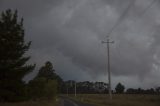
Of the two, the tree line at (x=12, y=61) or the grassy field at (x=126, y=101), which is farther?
the grassy field at (x=126, y=101)

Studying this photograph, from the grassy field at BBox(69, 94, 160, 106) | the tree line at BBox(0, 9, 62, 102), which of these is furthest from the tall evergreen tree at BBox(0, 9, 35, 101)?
the grassy field at BBox(69, 94, 160, 106)

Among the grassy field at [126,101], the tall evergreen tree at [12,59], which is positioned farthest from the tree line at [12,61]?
the grassy field at [126,101]

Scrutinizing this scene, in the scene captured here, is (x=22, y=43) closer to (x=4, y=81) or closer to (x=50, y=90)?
(x=4, y=81)

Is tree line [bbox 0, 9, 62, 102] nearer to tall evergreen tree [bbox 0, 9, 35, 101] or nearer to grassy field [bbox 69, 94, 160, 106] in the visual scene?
tall evergreen tree [bbox 0, 9, 35, 101]

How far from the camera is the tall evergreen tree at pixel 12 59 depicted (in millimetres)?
42406

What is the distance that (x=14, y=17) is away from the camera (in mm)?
47500

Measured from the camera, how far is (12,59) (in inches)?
1743

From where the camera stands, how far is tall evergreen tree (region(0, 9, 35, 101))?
42.4 metres

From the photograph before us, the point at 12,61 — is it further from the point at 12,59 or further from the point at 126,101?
the point at 126,101

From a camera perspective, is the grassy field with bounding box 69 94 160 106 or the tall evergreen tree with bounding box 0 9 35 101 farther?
the grassy field with bounding box 69 94 160 106

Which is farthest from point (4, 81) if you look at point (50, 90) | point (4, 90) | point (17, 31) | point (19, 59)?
point (50, 90)

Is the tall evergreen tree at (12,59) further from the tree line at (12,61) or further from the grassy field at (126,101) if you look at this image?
the grassy field at (126,101)

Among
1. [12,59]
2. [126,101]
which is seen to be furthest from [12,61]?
[126,101]

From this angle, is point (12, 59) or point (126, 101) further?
point (126, 101)
